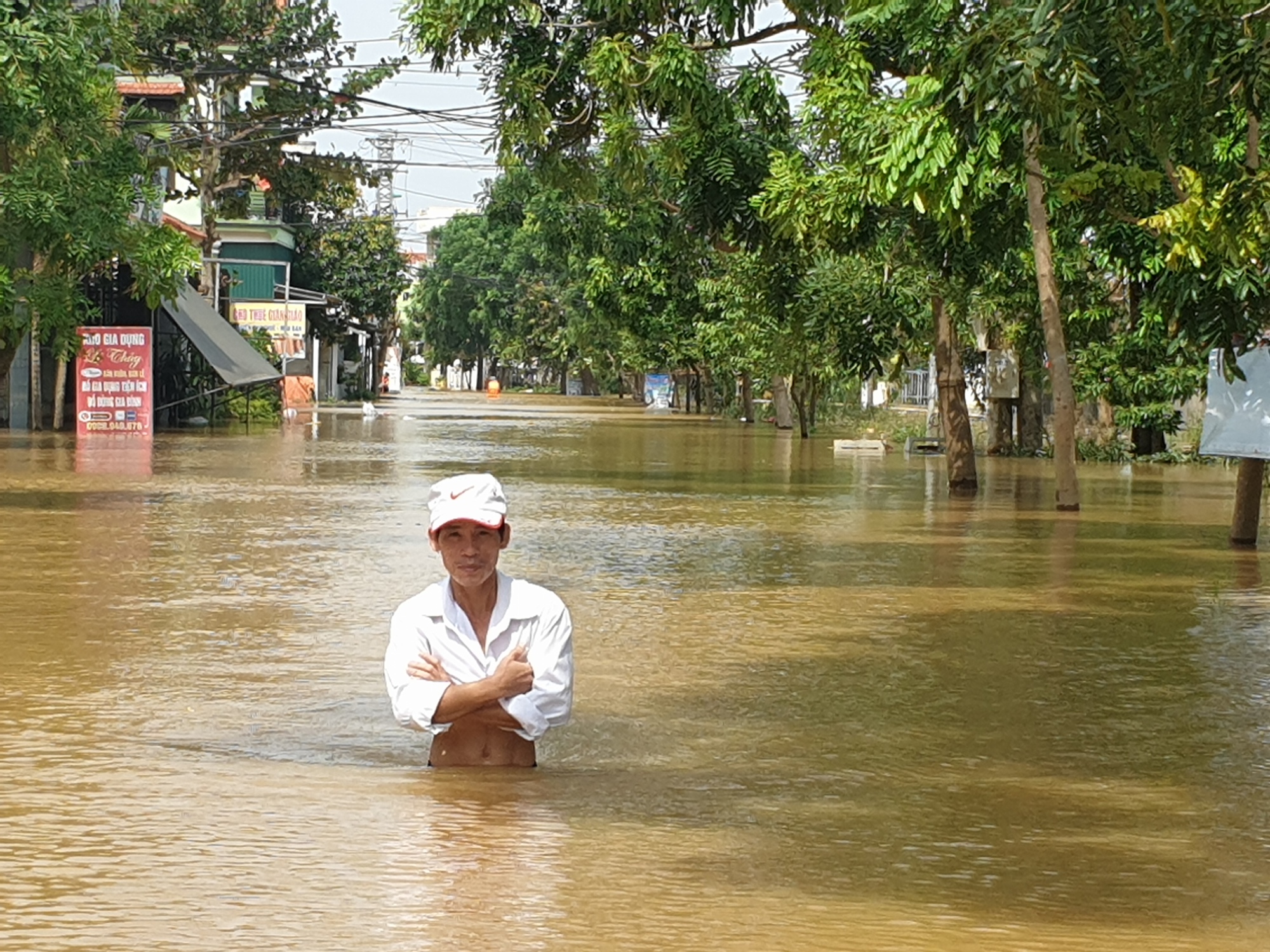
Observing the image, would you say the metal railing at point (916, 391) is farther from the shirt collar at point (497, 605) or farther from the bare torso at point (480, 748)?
the shirt collar at point (497, 605)

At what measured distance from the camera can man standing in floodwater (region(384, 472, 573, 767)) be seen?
20.1 ft

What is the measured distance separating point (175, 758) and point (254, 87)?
5556cm

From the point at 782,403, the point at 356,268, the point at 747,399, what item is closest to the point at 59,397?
the point at 782,403

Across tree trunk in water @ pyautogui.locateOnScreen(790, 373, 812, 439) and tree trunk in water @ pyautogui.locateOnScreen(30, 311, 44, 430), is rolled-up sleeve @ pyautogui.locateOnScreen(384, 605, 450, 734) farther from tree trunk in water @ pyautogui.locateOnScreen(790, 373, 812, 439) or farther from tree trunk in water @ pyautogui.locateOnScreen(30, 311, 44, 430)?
tree trunk in water @ pyautogui.locateOnScreen(790, 373, 812, 439)

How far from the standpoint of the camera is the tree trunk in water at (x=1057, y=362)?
2098 centimetres

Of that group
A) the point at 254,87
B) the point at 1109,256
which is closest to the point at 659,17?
the point at 1109,256

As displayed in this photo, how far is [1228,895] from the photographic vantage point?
19.0 ft

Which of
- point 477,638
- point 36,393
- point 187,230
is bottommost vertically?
point 477,638

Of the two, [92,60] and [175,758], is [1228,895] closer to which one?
[175,758]

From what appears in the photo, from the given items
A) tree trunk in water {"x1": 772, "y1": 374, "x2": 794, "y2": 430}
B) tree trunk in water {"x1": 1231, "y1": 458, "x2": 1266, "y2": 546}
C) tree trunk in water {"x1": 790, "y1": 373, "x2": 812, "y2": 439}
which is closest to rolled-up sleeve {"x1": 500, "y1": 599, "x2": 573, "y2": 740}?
tree trunk in water {"x1": 1231, "y1": 458, "x2": 1266, "y2": 546}

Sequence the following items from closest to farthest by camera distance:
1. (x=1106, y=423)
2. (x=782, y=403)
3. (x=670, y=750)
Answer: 1. (x=670, y=750)
2. (x=1106, y=423)
3. (x=782, y=403)

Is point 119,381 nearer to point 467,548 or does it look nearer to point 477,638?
point 477,638

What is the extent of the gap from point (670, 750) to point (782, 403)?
42418 mm

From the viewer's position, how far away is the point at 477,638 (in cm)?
629
